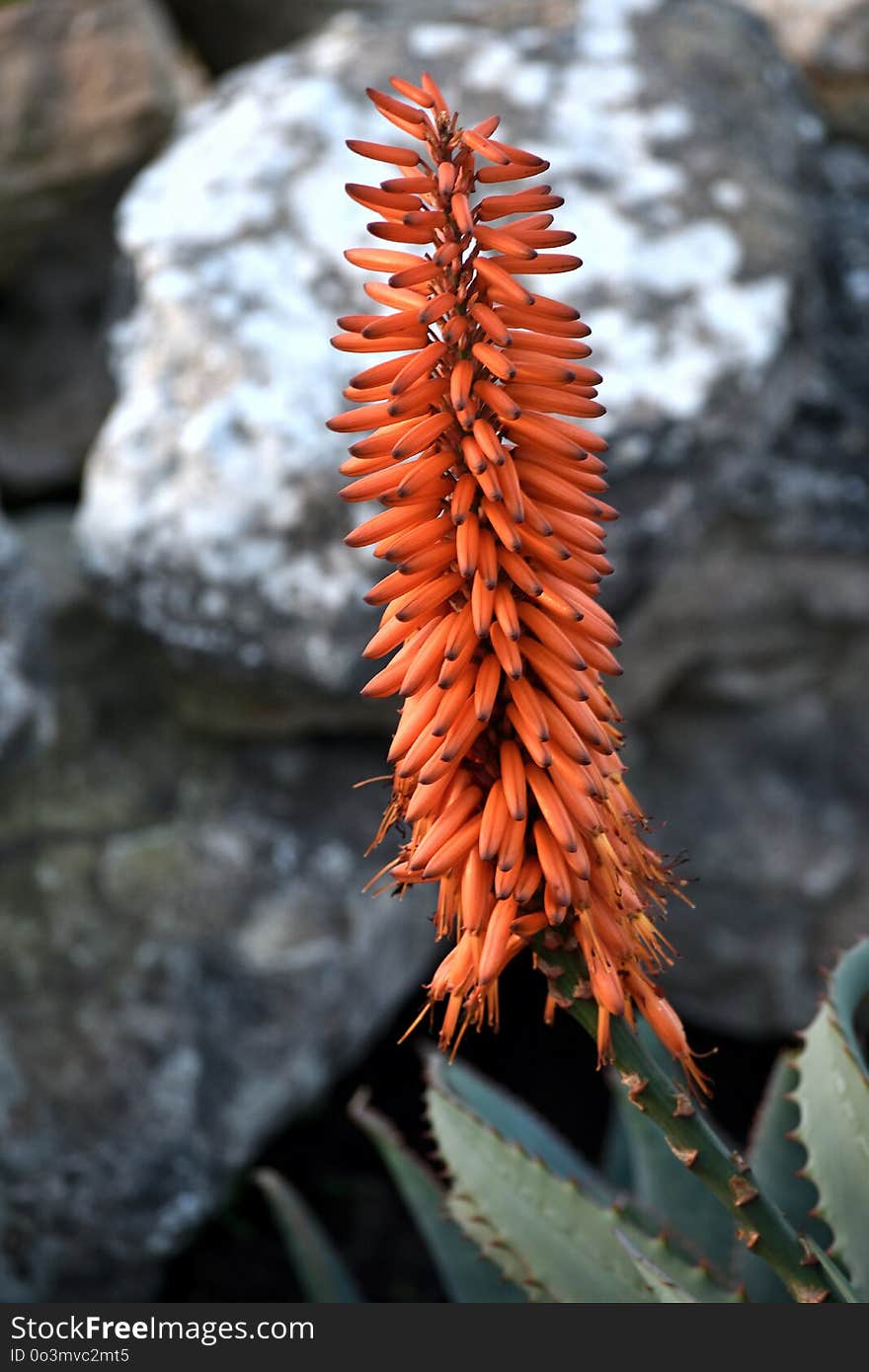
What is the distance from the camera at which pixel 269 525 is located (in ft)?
Result: 6.41

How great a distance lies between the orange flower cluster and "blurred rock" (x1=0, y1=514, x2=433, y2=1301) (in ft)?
4.41

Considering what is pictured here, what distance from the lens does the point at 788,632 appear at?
241 cm

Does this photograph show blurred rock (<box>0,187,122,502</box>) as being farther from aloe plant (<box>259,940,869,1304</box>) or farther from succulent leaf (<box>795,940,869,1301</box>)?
succulent leaf (<box>795,940,869,1301</box>)

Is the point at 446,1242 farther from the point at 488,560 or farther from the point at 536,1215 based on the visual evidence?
the point at 488,560

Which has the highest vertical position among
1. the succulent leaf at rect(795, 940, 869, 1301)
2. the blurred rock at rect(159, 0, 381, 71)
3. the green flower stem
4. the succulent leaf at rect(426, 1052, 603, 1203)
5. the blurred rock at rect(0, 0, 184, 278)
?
the blurred rock at rect(159, 0, 381, 71)

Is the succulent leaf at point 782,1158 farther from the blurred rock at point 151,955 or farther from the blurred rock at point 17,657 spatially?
the blurred rock at point 17,657

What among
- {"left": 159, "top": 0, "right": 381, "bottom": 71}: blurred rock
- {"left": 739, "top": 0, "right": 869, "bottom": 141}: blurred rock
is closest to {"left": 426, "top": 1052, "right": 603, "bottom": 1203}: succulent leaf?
{"left": 739, "top": 0, "right": 869, "bottom": 141}: blurred rock

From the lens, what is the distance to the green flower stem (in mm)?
823

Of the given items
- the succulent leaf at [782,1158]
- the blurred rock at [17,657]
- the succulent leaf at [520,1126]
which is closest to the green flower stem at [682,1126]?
the succulent leaf at [782,1158]

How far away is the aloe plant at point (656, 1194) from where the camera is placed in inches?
33.8

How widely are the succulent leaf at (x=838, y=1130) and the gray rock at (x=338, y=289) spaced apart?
97 centimetres

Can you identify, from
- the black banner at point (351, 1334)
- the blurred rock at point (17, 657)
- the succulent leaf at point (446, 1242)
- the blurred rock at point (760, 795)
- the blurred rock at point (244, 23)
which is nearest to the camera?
the black banner at point (351, 1334)

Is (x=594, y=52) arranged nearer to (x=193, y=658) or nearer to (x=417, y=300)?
(x=193, y=658)

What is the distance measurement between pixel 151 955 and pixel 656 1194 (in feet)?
2.79
